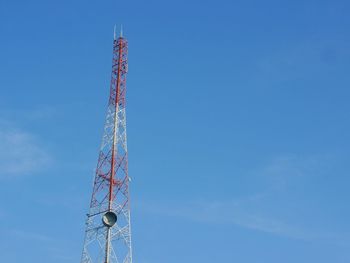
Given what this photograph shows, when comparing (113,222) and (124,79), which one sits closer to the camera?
(113,222)

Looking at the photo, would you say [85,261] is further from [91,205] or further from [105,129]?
[105,129]

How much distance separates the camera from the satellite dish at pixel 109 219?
180ft

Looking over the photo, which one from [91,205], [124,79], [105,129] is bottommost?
[91,205]

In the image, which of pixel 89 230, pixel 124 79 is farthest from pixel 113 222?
pixel 124 79

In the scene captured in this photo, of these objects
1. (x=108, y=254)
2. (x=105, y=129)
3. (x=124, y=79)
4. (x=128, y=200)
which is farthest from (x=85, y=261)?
(x=124, y=79)

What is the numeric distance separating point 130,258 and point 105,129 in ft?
35.7

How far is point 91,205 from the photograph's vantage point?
56.2 m

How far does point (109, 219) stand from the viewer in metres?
55.0

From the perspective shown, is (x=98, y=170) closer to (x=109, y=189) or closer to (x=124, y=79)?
(x=109, y=189)

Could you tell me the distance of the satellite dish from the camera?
5491cm

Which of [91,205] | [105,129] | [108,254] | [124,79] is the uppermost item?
[124,79]

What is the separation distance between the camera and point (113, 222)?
55.0 m

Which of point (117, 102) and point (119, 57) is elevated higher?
point (119, 57)

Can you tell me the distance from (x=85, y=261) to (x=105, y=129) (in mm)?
10961
